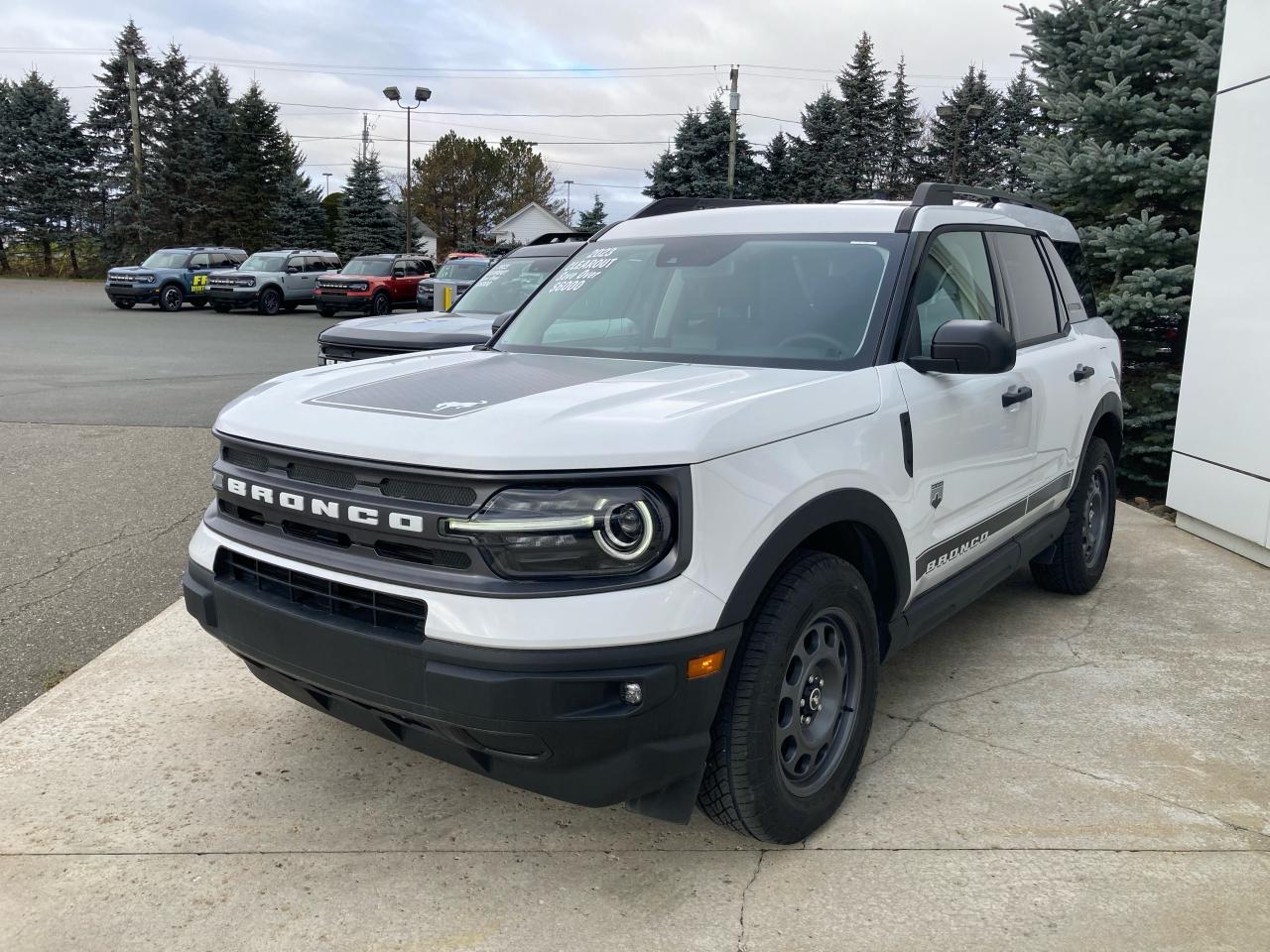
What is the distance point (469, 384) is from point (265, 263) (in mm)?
27449

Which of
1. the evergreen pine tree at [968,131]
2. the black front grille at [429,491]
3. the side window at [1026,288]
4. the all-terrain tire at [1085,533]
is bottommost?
the all-terrain tire at [1085,533]

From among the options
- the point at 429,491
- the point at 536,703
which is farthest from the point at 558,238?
the point at 536,703

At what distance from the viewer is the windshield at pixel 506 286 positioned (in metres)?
9.43

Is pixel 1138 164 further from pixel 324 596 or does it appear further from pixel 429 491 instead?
pixel 324 596

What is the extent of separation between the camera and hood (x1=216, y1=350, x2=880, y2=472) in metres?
2.46

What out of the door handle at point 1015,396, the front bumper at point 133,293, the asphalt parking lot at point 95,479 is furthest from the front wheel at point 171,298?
the door handle at point 1015,396

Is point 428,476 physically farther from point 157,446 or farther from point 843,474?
point 157,446

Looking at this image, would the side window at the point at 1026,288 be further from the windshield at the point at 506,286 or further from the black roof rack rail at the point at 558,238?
the black roof rack rail at the point at 558,238

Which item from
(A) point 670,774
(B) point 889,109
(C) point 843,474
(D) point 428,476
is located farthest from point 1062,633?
(B) point 889,109

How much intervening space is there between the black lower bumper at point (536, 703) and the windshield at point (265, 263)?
90.1 feet

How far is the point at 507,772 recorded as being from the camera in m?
2.57

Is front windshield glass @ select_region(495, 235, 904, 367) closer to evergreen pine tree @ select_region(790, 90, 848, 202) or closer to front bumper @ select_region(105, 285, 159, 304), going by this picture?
front bumper @ select_region(105, 285, 159, 304)

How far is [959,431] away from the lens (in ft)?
11.8

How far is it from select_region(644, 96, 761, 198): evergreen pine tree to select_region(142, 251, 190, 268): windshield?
57.7 feet
